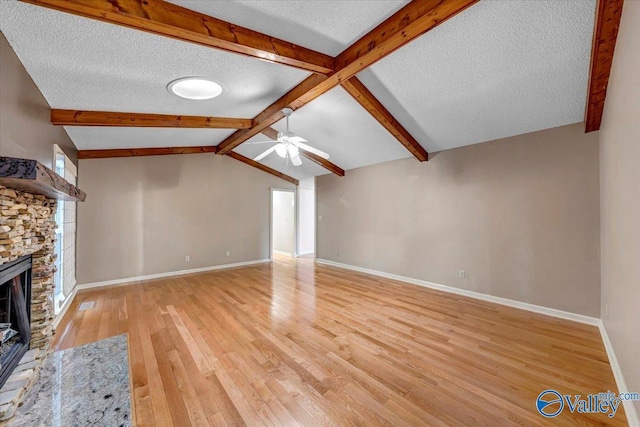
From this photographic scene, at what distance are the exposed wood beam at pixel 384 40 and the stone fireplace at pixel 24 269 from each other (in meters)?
2.46

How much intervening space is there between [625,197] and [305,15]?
8.71 feet

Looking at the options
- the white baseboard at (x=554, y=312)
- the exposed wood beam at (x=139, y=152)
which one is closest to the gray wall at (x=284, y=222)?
the white baseboard at (x=554, y=312)

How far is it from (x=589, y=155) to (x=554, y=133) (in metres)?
0.47

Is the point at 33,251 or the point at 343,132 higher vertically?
the point at 343,132

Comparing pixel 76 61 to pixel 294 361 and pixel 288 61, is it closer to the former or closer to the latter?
pixel 288 61

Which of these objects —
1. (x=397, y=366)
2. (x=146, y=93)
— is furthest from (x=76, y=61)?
(x=397, y=366)

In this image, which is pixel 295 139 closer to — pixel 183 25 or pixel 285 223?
pixel 183 25

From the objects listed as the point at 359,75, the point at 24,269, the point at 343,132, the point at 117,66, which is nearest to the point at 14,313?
the point at 24,269

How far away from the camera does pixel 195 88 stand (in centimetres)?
296

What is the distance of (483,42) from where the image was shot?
2.37 metres

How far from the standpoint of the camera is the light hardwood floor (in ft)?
5.91

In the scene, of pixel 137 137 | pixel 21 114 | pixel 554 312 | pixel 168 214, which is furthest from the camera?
pixel 168 214

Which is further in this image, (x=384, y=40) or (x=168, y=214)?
(x=168, y=214)

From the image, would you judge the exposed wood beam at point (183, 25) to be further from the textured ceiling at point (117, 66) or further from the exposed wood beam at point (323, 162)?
the exposed wood beam at point (323, 162)
